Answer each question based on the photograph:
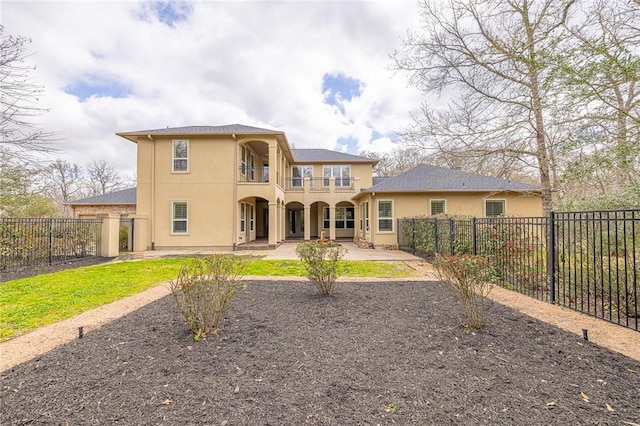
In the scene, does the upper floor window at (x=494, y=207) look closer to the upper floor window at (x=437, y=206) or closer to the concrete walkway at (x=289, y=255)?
the upper floor window at (x=437, y=206)

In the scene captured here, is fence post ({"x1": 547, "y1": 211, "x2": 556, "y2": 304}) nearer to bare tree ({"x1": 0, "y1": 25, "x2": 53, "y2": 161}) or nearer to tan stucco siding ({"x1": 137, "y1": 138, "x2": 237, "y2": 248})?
bare tree ({"x1": 0, "y1": 25, "x2": 53, "y2": 161})

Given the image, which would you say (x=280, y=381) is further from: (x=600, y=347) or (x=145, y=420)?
(x=600, y=347)

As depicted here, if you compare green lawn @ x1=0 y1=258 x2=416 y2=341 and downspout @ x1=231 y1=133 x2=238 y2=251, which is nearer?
green lawn @ x1=0 y1=258 x2=416 y2=341

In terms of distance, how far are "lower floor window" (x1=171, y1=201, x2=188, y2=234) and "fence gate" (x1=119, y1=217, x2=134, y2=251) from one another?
6.25 ft

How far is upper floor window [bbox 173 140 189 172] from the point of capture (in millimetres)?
15336

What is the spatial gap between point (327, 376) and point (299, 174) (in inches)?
791

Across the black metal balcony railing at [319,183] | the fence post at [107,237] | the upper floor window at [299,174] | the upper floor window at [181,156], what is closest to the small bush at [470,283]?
the fence post at [107,237]

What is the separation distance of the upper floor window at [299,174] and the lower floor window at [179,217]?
8.38 m

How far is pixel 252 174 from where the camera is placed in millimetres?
18797

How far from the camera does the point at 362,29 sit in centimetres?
1012

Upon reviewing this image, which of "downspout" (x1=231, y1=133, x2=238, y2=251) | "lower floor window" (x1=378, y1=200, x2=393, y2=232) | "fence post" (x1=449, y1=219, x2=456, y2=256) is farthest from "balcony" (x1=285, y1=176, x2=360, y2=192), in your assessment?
"fence post" (x1=449, y1=219, x2=456, y2=256)

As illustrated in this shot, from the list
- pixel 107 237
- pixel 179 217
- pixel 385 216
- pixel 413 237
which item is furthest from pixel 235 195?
pixel 413 237

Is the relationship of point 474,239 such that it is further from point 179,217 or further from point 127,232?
point 127,232

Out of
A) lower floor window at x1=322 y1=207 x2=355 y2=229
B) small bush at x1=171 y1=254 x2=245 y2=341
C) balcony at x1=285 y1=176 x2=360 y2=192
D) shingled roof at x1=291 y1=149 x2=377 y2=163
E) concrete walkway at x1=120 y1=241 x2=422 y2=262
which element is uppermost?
shingled roof at x1=291 y1=149 x2=377 y2=163
